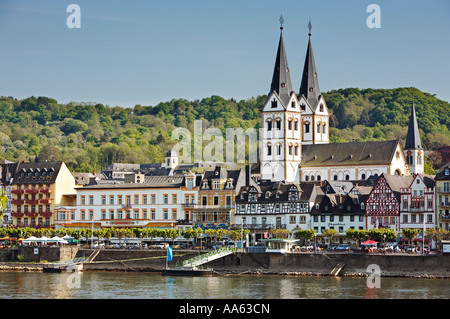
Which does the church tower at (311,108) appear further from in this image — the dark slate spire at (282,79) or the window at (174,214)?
the window at (174,214)

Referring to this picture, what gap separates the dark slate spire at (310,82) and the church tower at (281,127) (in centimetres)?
696

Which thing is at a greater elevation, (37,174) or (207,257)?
(37,174)

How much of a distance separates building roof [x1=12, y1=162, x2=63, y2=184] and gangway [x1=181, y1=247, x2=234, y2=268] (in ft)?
121

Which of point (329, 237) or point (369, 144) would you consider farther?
point (369, 144)

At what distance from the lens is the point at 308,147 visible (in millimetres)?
143375

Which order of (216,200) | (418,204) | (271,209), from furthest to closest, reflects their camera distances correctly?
1. (216,200)
2. (271,209)
3. (418,204)

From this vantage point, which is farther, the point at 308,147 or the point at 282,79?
the point at 308,147

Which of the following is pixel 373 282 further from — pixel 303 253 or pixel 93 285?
pixel 93 285

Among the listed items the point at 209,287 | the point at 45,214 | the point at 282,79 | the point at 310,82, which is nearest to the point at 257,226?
the point at 45,214

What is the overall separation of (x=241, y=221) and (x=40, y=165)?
32.1 m

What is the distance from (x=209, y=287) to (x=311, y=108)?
2930 inches

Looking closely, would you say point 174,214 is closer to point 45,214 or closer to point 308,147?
point 45,214
